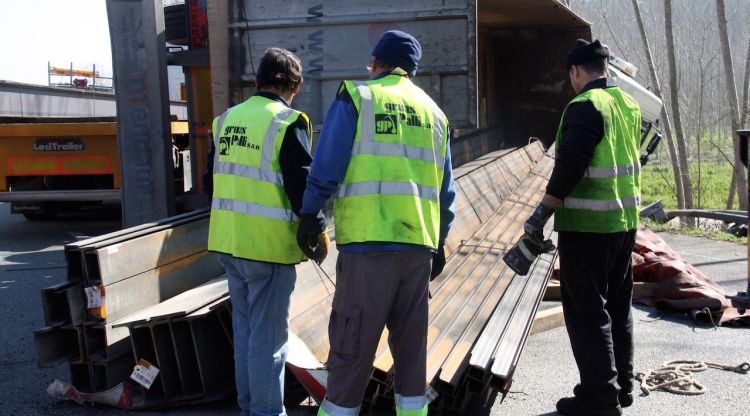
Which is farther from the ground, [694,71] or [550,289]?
[694,71]

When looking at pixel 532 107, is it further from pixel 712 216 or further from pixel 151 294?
pixel 151 294

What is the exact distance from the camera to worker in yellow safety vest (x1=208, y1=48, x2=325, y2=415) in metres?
3.68

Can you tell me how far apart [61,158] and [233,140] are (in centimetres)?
874

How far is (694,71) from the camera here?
4231cm

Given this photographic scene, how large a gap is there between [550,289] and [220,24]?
4068mm

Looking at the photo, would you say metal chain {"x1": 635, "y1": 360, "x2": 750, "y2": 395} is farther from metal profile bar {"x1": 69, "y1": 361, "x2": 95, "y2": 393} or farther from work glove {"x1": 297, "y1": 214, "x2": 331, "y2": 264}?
metal profile bar {"x1": 69, "y1": 361, "x2": 95, "y2": 393}

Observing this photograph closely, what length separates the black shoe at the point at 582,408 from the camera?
13.4ft

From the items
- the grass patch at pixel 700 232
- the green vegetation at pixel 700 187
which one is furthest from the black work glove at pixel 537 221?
the green vegetation at pixel 700 187

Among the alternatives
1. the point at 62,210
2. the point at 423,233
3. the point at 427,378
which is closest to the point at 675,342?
the point at 427,378

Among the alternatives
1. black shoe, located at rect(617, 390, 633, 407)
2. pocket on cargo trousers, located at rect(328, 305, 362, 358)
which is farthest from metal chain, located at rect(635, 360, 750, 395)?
pocket on cargo trousers, located at rect(328, 305, 362, 358)

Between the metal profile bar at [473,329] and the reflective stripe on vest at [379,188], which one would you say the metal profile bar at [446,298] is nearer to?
the metal profile bar at [473,329]

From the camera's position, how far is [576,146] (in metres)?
3.99

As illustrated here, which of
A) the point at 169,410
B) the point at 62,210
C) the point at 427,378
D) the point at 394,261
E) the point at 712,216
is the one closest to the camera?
the point at 394,261

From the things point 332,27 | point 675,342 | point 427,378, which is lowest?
point 675,342
